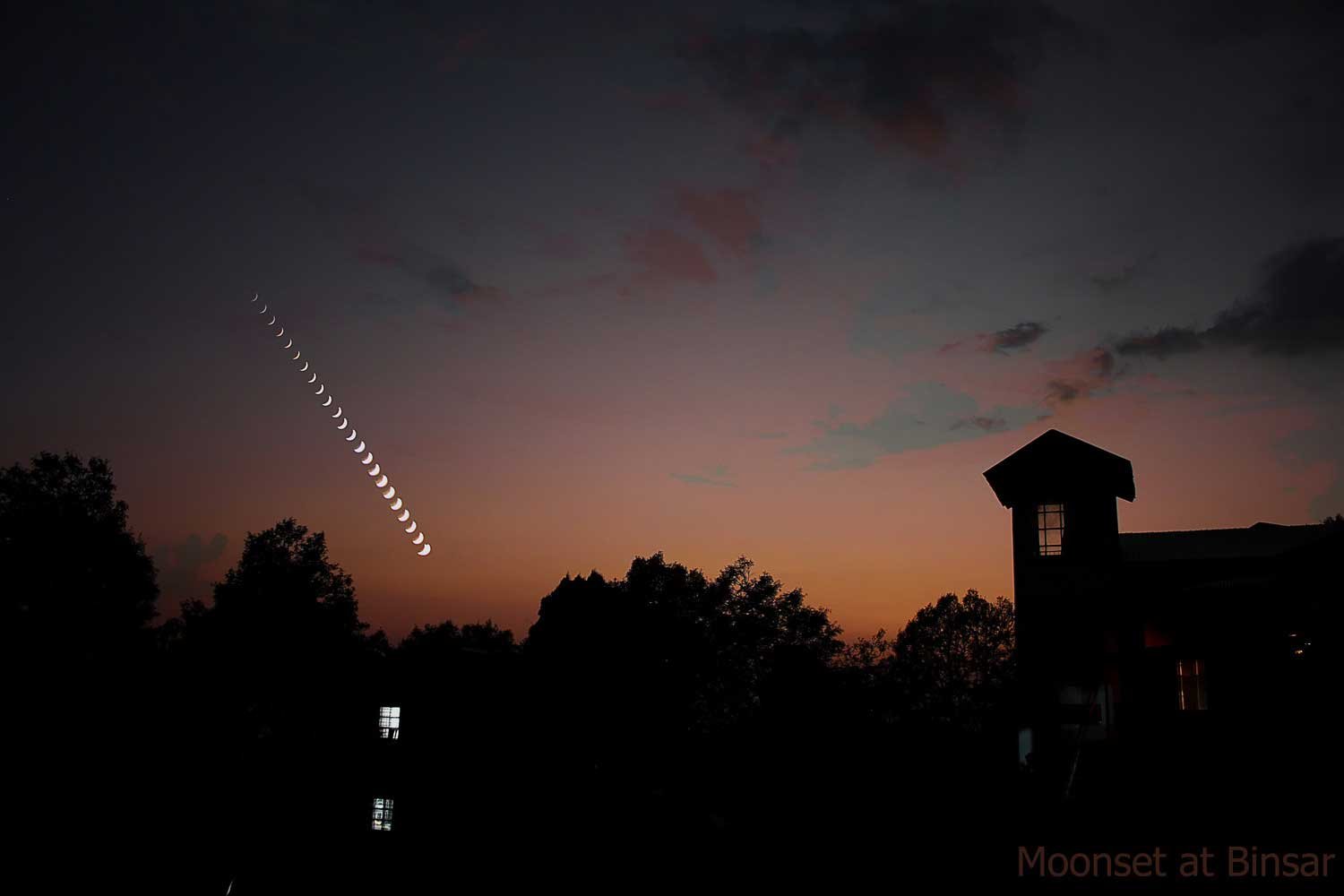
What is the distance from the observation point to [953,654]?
2972 inches

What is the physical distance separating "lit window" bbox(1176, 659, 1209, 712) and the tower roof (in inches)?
175

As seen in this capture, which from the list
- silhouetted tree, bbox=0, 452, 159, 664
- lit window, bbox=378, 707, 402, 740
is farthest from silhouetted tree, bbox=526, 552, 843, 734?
silhouetted tree, bbox=0, 452, 159, 664

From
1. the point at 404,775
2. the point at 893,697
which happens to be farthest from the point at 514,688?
the point at 893,697

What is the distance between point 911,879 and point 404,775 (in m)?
20.9

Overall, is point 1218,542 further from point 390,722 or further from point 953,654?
point 953,654

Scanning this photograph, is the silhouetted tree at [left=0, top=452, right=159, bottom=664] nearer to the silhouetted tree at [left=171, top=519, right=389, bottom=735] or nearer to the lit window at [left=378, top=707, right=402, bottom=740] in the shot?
the silhouetted tree at [left=171, top=519, right=389, bottom=735]

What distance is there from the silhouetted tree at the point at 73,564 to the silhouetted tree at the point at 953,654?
173 ft

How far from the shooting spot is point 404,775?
3306cm

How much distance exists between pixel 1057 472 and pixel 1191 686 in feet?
19.8

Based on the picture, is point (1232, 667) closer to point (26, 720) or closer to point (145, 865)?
point (145, 865)

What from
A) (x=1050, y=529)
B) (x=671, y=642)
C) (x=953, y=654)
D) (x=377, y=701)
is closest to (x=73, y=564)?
(x=377, y=701)

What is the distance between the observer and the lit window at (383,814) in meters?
32.6

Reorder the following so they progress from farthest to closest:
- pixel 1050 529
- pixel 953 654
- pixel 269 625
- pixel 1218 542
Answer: pixel 953 654
pixel 269 625
pixel 1218 542
pixel 1050 529

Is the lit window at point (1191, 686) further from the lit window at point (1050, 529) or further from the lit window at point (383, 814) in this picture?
the lit window at point (383, 814)
